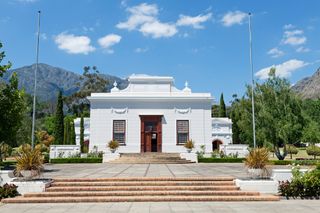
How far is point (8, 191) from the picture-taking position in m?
10.4

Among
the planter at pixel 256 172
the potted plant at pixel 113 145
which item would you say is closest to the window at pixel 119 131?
the potted plant at pixel 113 145

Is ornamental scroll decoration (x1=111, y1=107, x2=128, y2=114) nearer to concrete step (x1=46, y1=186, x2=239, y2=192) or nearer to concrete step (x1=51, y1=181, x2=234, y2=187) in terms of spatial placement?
concrete step (x1=51, y1=181, x2=234, y2=187)

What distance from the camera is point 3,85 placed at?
18297mm

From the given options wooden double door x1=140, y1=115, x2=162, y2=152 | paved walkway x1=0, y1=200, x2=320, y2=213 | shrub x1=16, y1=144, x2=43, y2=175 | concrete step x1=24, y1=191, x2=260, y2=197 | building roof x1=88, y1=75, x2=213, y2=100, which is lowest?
paved walkway x1=0, y1=200, x2=320, y2=213

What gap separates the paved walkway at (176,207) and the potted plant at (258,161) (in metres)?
1.54

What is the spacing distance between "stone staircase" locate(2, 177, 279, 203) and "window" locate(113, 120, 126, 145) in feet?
60.2

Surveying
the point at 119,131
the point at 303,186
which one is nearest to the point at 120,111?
the point at 119,131

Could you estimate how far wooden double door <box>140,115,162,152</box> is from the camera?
3039cm

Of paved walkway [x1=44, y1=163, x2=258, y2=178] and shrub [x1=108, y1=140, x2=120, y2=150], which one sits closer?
paved walkway [x1=44, y1=163, x2=258, y2=178]

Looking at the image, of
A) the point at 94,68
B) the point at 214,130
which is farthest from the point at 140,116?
the point at 94,68

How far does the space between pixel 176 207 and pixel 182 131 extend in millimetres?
21658

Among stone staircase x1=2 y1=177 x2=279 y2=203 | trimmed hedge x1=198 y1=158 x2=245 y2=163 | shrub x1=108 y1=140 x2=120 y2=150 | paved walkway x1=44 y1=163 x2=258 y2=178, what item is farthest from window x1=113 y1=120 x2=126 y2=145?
stone staircase x1=2 y1=177 x2=279 y2=203

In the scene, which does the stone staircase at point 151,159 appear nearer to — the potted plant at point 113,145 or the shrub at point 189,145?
the potted plant at point 113,145

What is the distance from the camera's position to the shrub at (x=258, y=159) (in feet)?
36.3
